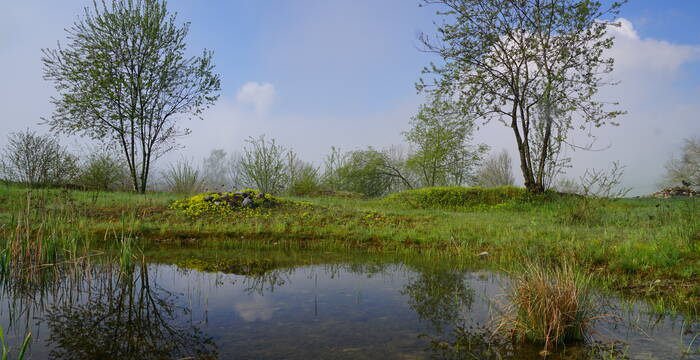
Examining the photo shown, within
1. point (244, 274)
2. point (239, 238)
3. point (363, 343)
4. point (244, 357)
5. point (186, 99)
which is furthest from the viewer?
point (186, 99)

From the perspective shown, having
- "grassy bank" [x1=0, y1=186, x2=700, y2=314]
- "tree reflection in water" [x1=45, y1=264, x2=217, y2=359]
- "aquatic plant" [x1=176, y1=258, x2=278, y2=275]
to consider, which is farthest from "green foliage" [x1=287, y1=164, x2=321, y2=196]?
"tree reflection in water" [x1=45, y1=264, x2=217, y2=359]

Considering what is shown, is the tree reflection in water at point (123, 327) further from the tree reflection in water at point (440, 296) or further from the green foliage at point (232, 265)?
the tree reflection in water at point (440, 296)

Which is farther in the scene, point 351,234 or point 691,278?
point 351,234

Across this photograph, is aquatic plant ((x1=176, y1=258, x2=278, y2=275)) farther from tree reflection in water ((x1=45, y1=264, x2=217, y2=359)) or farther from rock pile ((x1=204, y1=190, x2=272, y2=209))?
rock pile ((x1=204, y1=190, x2=272, y2=209))

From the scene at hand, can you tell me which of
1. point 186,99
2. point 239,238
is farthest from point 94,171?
point 239,238

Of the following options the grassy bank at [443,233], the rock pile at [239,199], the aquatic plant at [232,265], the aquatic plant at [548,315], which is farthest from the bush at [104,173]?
the aquatic plant at [548,315]

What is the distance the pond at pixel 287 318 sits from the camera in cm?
303

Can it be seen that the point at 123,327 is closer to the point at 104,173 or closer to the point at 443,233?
the point at 443,233

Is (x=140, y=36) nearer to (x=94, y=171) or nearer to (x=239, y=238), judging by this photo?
(x=94, y=171)

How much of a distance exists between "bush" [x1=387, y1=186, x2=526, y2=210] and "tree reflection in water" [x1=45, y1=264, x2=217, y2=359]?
12.7 meters

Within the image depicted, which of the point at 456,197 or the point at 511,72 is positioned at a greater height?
the point at 511,72

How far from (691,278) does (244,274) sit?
638 cm

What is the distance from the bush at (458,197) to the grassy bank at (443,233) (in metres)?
4.06

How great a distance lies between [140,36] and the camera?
1872 centimetres
